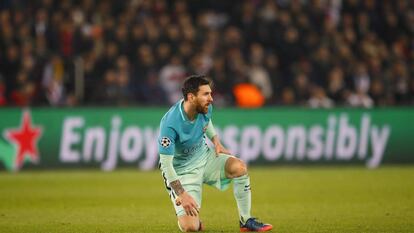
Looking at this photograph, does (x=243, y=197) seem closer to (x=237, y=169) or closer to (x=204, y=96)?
(x=237, y=169)

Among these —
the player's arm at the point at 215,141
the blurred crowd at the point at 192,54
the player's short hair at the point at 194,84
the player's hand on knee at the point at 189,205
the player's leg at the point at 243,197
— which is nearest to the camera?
the player's hand on knee at the point at 189,205

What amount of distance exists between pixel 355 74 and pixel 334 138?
3059 millimetres

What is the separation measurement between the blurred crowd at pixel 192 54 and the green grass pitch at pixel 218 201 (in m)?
2.51

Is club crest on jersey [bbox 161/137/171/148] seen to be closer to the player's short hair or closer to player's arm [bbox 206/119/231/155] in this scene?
the player's short hair

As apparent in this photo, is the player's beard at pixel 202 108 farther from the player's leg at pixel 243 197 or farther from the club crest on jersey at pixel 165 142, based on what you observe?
the player's leg at pixel 243 197

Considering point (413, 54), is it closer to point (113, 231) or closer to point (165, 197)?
point (165, 197)

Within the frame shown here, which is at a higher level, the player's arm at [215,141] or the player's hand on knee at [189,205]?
the player's arm at [215,141]

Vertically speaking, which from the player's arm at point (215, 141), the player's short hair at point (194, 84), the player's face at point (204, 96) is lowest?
the player's arm at point (215, 141)

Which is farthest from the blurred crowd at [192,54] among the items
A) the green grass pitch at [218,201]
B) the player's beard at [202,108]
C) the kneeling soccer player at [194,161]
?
the player's beard at [202,108]

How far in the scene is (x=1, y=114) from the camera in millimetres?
19891

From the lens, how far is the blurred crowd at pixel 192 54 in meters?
21.7

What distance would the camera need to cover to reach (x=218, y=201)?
14.6 m

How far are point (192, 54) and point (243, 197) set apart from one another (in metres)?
12.5

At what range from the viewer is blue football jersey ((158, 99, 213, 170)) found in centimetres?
997
